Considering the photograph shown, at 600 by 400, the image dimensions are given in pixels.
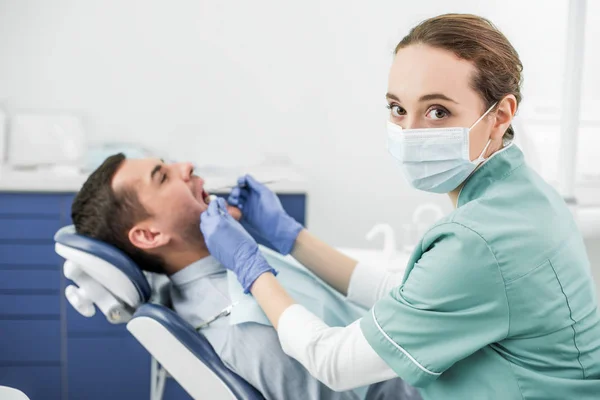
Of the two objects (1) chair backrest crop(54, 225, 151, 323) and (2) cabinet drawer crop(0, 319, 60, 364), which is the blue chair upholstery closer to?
(1) chair backrest crop(54, 225, 151, 323)

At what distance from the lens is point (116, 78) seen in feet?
9.90

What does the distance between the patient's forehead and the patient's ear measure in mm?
105

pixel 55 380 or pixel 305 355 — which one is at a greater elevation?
pixel 305 355

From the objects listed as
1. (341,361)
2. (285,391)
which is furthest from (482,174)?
(285,391)

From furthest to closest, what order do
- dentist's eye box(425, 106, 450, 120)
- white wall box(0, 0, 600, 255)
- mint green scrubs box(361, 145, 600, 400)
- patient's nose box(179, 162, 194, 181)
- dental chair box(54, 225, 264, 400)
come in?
white wall box(0, 0, 600, 255) → patient's nose box(179, 162, 194, 181) → dental chair box(54, 225, 264, 400) → dentist's eye box(425, 106, 450, 120) → mint green scrubs box(361, 145, 600, 400)

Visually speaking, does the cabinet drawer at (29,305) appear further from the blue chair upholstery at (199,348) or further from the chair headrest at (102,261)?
the blue chair upholstery at (199,348)

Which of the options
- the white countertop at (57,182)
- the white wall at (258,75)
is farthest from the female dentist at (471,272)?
the white wall at (258,75)

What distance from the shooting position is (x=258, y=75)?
3133mm

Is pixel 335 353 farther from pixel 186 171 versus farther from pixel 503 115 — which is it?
pixel 186 171

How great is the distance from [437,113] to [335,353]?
1.50 feet

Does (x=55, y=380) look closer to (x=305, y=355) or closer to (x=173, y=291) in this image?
(x=173, y=291)

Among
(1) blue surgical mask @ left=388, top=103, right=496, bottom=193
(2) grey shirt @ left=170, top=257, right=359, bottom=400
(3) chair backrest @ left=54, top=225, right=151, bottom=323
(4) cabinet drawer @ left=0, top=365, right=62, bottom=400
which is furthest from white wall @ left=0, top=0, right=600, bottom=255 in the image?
(1) blue surgical mask @ left=388, top=103, right=496, bottom=193

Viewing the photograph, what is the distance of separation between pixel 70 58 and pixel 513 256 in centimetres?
252

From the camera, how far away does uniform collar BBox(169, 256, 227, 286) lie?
157 centimetres
